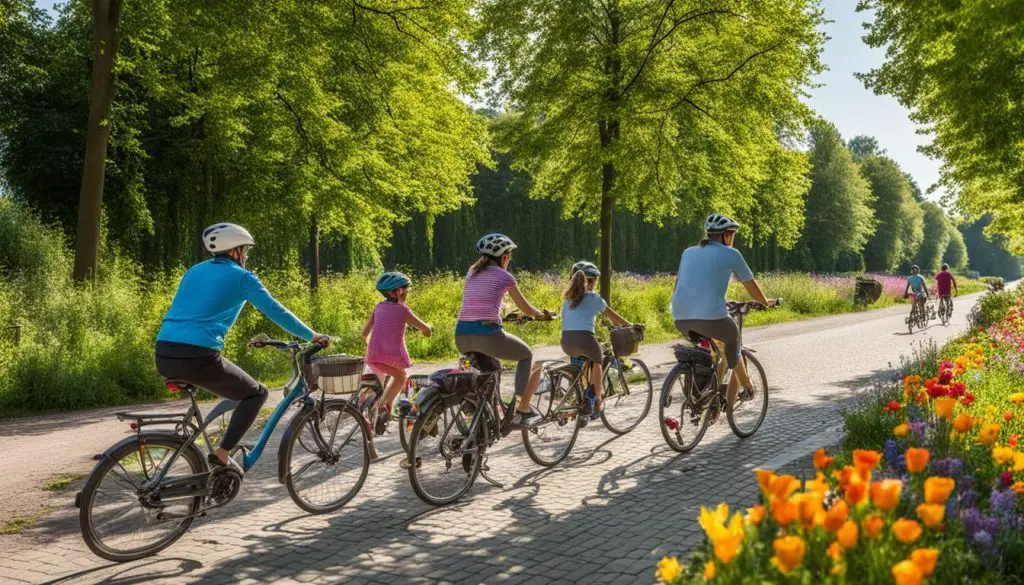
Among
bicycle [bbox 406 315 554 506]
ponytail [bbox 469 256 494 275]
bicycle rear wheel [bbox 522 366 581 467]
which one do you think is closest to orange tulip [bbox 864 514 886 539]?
bicycle [bbox 406 315 554 506]

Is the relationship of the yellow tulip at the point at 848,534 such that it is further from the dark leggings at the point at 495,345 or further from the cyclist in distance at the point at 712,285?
the cyclist in distance at the point at 712,285

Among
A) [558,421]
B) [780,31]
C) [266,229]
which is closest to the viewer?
[558,421]

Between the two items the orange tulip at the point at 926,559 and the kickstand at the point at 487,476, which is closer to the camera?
the orange tulip at the point at 926,559

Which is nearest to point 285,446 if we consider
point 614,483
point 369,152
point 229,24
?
point 614,483

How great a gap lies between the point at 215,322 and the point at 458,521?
6.83ft

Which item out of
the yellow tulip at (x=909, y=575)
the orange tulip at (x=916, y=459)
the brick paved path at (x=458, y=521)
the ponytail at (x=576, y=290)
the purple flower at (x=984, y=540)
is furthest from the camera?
the ponytail at (x=576, y=290)

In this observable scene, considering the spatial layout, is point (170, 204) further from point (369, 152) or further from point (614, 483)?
point (614, 483)

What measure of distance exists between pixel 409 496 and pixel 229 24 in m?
10.2

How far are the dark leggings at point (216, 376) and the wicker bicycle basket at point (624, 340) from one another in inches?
155

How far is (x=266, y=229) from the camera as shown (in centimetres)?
2047

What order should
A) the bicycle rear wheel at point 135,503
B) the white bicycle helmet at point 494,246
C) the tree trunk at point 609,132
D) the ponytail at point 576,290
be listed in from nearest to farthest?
the bicycle rear wheel at point 135,503
the white bicycle helmet at point 494,246
the ponytail at point 576,290
the tree trunk at point 609,132

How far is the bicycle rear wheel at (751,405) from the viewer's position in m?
8.12

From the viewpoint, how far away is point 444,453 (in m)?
6.10

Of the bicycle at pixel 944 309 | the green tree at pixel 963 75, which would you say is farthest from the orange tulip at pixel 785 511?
the bicycle at pixel 944 309
